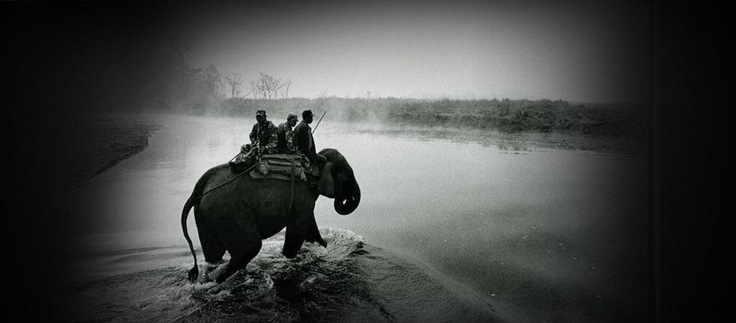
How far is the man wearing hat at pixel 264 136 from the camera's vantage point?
311 centimetres

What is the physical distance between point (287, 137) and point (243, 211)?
2.79ft

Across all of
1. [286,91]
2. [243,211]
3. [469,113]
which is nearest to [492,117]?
[469,113]

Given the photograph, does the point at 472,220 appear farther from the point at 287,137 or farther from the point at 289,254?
the point at 287,137

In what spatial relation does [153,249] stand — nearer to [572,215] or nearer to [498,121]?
[572,215]

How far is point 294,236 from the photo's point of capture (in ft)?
10.5

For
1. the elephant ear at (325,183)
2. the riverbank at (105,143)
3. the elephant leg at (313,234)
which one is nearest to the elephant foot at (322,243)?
the elephant leg at (313,234)

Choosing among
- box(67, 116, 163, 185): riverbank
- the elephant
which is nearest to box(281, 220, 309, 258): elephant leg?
the elephant

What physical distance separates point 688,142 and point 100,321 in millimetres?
5203

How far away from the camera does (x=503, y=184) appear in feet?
18.3

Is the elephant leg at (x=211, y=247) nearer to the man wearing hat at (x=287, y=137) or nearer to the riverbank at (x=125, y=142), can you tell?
the man wearing hat at (x=287, y=137)

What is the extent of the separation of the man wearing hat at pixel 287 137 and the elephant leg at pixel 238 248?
89 cm

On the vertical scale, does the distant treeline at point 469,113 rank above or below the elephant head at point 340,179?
above

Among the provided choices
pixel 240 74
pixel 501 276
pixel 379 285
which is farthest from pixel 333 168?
pixel 240 74

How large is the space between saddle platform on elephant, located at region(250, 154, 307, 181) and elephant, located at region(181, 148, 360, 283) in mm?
59
